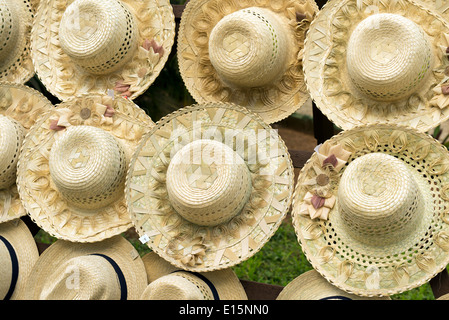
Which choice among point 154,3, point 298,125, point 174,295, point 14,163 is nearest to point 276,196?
point 174,295

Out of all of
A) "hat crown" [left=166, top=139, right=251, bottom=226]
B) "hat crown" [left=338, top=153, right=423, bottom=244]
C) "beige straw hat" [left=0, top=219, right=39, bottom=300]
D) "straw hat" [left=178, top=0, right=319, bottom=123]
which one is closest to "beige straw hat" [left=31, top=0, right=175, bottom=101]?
"straw hat" [left=178, top=0, right=319, bottom=123]

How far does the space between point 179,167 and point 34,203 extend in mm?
1039

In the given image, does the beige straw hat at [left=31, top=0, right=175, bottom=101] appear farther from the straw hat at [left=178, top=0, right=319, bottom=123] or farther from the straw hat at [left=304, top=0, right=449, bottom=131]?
the straw hat at [left=304, top=0, right=449, bottom=131]

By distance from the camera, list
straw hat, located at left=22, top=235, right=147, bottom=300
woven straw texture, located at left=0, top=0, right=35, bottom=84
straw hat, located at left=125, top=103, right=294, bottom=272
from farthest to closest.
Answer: woven straw texture, located at left=0, top=0, right=35, bottom=84 < straw hat, located at left=22, top=235, right=147, bottom=300 < straw hat, located at left=125, top=103, right=294, bottom=272

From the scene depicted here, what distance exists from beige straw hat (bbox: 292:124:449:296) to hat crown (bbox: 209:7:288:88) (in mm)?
554

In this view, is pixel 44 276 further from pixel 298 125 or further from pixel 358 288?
pixel 298 125

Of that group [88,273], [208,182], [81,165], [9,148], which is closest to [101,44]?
[81,165]

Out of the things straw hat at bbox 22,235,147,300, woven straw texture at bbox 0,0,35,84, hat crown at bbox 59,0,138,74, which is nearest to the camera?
straw hat at bbox 22,235,147,300

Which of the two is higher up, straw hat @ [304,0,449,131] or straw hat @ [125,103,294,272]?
straw hat @ [304,0,449,131]

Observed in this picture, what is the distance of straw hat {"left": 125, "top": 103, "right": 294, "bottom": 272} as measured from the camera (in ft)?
9.44

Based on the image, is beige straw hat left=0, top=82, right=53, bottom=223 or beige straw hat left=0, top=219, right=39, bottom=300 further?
beige straw hat left=0, top=82, right=53, bottom=223

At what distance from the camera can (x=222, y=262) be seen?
116 inches
